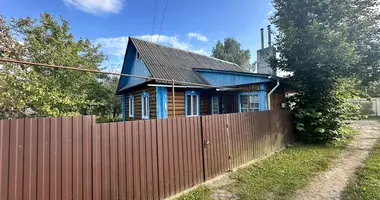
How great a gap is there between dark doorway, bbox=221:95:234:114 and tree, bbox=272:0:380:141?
3.04 m

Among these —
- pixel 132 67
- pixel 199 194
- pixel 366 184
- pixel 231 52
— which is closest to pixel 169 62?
pixel 132 67

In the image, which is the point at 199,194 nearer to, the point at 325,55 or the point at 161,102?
the point at 161,102

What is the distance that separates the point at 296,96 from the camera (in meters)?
8.10

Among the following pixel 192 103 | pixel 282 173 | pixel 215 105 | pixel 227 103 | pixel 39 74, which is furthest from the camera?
pixel 215 105

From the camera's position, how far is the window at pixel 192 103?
32.2ft

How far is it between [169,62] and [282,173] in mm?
8523

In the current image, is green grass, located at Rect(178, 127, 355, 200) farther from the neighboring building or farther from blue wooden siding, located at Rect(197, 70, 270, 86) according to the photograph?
blue wooden siding, located at Rect(197, 70, 270, 86)

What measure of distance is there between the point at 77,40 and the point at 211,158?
13.2 m

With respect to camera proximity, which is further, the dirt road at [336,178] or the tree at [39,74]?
the tree at [39,74]

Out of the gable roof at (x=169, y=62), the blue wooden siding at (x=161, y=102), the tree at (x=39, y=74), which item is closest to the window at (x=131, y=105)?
the tree at (x=39, y=74)

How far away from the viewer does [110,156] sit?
2650mm

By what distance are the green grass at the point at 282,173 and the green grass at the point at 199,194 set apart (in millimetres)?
501

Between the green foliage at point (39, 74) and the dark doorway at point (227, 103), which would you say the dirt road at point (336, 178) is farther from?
the green foliage at point (39, 74)

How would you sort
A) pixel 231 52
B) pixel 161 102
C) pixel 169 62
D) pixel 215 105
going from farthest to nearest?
1. pixel 231 52
2. pixel 169 62
3. pixel 215 105
4. pixel 161 102
